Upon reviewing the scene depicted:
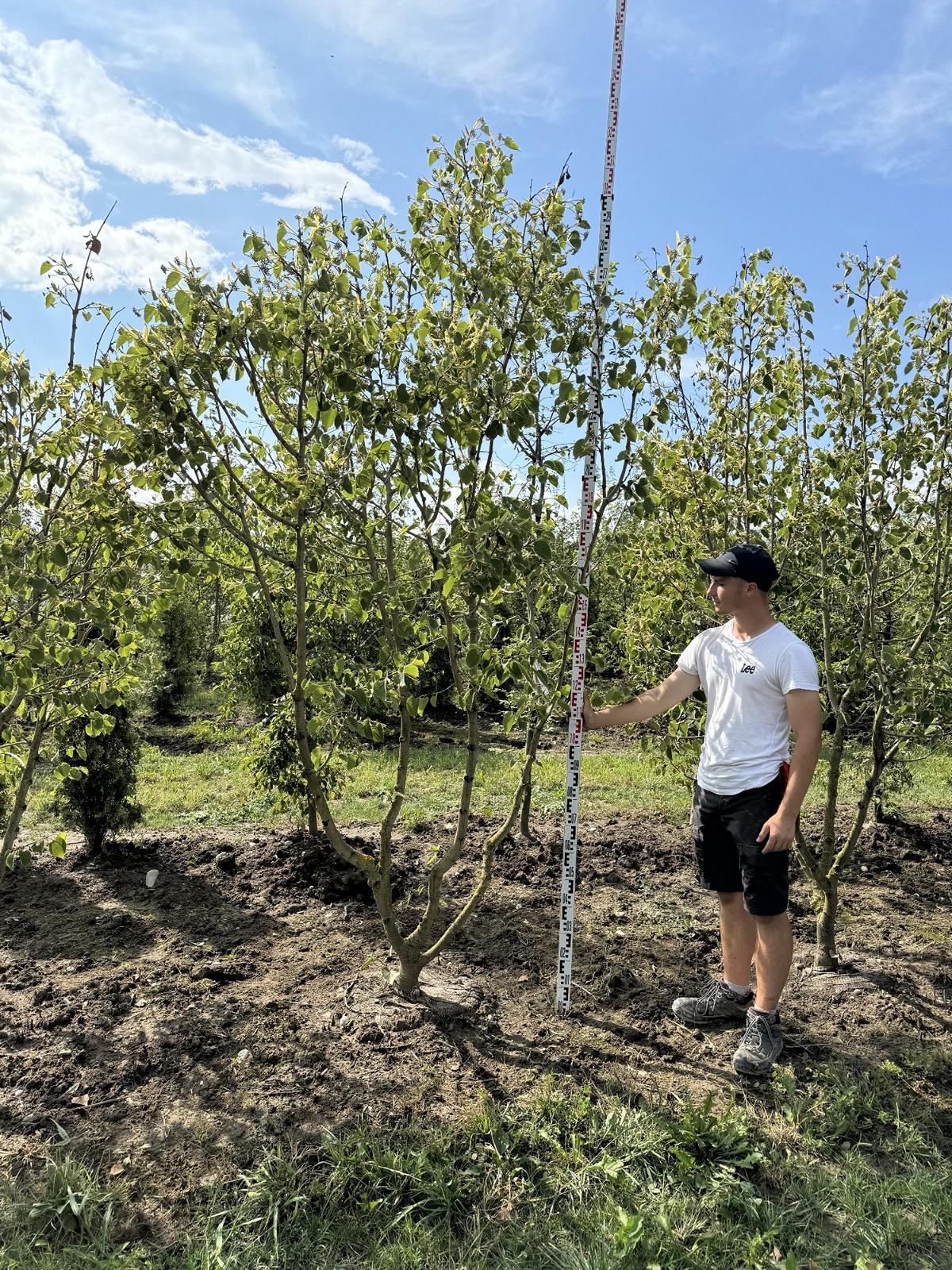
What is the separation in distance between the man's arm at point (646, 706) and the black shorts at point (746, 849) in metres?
0.43

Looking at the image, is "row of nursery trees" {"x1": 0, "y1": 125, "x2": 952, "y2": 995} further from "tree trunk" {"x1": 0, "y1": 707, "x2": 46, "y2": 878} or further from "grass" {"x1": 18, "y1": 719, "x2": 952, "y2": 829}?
"grass" {"x1": 18, "y1": 719, "x2": 952, "y2": 829}

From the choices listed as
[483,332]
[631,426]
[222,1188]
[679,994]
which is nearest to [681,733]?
[679,994]

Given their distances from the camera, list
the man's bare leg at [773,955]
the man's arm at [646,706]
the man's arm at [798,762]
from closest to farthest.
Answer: the man's arm at [798,762] → the man's bare leg at [773,955] → the man's arm at [646,706]

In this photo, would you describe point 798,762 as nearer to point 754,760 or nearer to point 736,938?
point 754,760

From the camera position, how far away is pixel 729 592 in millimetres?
3508

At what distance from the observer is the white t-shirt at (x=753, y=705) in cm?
335

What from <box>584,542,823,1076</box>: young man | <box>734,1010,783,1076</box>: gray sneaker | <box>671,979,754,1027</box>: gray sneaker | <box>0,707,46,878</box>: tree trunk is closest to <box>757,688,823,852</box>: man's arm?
<box>584,542,823,1076</box>: young man

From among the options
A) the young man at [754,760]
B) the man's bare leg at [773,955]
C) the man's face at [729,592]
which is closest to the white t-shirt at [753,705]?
the young man at [754,760]

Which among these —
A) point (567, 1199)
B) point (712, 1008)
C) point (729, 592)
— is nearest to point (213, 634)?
point (712, 1008)

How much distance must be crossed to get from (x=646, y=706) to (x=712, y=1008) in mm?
1418

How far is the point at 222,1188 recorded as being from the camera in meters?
2.68

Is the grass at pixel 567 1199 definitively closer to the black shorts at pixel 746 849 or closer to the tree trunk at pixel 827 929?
the black shorts at pixel 746 849

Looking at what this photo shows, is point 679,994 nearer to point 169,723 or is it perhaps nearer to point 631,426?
point 631,426

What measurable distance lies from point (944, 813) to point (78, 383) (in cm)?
786
